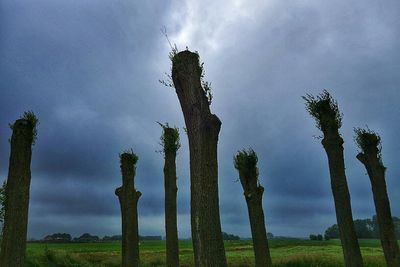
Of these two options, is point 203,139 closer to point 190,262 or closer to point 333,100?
point 333,100

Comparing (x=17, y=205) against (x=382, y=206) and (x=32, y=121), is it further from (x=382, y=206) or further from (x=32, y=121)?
(x=382, y=206)

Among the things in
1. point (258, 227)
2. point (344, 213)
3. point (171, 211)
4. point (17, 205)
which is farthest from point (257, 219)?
point (17, 205)

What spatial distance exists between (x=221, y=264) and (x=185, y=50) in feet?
17.0

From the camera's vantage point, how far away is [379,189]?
58.1 ft

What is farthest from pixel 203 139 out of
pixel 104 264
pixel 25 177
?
pixel 104 264

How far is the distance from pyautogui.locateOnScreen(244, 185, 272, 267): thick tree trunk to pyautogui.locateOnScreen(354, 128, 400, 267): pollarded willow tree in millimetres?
4706

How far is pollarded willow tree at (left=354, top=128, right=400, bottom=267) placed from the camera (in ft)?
54.7

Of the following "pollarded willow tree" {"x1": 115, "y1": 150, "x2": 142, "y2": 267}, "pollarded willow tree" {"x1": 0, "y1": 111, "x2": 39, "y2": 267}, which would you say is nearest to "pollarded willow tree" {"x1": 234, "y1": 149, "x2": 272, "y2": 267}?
"pollarded willow tree" {"x1": 115, "y1": 150, "x2": 142, "y2": 267}

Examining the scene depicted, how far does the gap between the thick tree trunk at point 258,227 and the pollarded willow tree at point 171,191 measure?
390cm

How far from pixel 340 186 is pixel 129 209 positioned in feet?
37.4

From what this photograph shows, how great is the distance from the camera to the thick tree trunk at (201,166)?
9062 millimetres

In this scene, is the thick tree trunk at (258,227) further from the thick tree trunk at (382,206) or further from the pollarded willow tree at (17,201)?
the pollarded willow tree at (17,201)

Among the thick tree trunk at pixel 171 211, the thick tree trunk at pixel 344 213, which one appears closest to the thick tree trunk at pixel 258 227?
the thick tree trunk at pixel 171 211

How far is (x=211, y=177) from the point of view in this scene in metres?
9.51
